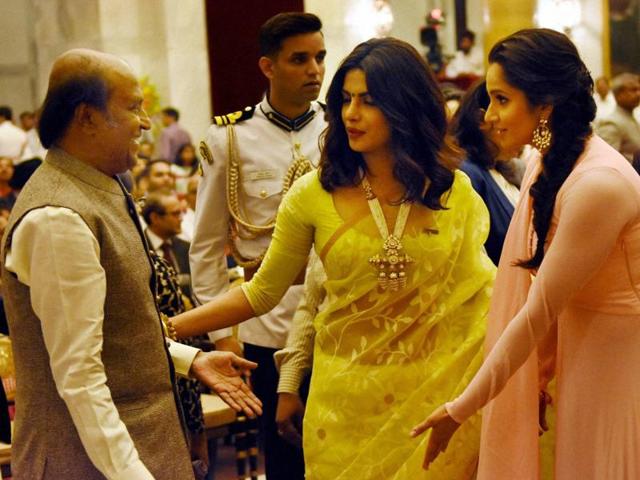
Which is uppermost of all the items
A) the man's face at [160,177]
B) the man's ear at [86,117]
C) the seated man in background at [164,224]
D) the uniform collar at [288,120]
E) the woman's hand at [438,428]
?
the man's ear at [86,117]

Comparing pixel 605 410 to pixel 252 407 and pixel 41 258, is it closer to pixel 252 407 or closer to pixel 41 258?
pixel 252 407

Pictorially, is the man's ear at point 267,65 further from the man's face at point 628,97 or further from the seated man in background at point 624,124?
the man's face at point 628,97

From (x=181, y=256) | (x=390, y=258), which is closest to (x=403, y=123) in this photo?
(x=390, y=258)

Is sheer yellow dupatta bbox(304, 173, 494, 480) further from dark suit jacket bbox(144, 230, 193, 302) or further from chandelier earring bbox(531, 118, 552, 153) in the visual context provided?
dark suit jacket bbox(144, 230, 193, 302)

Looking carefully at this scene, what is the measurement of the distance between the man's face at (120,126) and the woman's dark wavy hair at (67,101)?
25 mm

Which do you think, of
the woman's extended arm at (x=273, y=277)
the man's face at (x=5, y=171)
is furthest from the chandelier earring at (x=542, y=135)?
the man's face at (x=5, y=171)

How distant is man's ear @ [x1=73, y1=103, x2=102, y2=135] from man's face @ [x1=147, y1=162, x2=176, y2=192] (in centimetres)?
627

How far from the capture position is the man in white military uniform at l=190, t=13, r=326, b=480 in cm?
395

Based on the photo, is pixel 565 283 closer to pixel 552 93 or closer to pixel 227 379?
pixel 552 93

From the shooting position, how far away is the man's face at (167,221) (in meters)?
6.98

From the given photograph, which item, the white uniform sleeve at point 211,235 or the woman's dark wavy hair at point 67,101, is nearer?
the woman's dark wavy hair at point 67,101

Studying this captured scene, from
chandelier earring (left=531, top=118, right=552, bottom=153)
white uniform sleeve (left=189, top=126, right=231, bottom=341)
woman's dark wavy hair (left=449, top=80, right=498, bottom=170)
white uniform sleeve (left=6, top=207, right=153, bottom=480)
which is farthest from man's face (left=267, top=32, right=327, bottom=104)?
white uniform sleeve (left=6, top=207, right=153, bottom=480)

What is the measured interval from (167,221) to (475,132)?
3075 mm

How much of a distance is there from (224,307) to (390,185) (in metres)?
0.52
